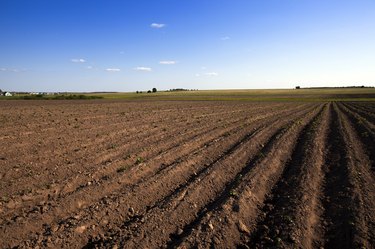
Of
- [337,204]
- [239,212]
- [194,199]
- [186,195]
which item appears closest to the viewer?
[239,212]

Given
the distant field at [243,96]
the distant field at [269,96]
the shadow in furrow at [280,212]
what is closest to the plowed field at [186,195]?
the shadow in furrow at [280,212]

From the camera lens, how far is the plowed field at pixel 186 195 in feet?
19.5

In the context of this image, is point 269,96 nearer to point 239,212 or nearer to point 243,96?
point 243,96

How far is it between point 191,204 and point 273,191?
8.50 feet

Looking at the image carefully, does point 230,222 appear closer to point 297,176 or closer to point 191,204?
point 191,204

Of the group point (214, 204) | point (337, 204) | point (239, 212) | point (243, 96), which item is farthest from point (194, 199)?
point (243, 96)

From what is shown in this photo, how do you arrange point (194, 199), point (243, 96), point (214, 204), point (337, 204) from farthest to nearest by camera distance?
1. point (243, 96)
2. point (194, 199)
3. point (214, 204)
4. point (337, 204)

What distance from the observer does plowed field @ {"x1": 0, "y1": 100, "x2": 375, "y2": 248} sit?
5.96 metres

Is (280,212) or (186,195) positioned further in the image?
(186,195)

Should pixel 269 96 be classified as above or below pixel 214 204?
below

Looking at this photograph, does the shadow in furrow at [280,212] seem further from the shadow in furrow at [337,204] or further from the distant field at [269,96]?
the distant field at [269,96]

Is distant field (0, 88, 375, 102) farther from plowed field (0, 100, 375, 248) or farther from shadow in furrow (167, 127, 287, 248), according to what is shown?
shadow in furrow (167, 127, 287, 248)

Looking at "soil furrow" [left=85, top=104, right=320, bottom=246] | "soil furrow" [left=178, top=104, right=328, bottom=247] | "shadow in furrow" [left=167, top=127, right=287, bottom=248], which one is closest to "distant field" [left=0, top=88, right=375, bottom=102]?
"shadow in furrow" [left=167, top=127, right=287, bottom=248]

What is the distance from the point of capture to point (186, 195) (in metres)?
8.01
